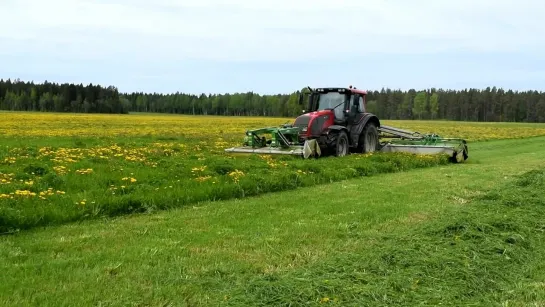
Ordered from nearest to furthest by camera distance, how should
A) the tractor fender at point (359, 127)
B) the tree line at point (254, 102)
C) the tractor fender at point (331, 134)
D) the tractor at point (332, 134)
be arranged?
the tractor at point (332, 134) → the tractor fender at point (331, 134) → the tractor fender at point (359, 127) → the tree line at point (254, 102)

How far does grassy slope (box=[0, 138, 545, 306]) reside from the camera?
479 cm

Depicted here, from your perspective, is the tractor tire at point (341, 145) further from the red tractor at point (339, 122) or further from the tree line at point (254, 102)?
the tree line at point (254, 102)

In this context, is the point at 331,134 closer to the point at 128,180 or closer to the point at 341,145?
the point at 341,145

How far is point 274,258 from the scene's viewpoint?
6.00 meters

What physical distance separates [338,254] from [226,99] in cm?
16466

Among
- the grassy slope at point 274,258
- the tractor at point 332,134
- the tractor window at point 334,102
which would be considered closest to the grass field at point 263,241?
the grassy slope at point 274,258

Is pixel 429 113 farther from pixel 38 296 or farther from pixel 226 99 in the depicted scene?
pixel 38 296

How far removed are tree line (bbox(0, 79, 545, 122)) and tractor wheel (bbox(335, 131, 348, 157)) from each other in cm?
9595

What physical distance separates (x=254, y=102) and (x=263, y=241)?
6208 inches

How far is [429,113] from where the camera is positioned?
15288cm

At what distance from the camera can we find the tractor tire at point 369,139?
67.4 ft

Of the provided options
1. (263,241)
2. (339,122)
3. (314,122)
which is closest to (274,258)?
(263,241)

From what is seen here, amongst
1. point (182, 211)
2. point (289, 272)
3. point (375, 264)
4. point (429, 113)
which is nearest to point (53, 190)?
point (182, 211)

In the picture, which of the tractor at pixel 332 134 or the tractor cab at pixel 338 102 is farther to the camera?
the tractor cab at pixel 338 102
